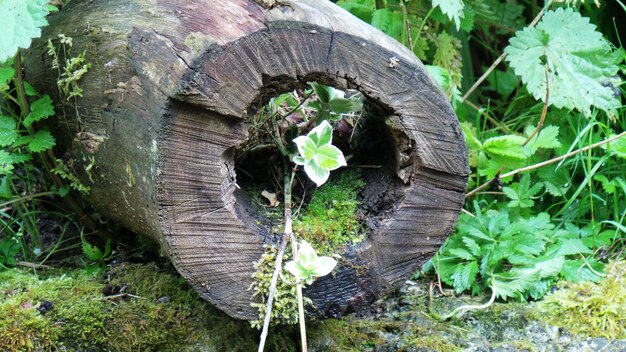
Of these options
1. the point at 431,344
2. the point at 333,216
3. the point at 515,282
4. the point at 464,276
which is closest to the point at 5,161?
the point at 333,216

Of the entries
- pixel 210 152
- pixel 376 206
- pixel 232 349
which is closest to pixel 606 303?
pixel 376 206

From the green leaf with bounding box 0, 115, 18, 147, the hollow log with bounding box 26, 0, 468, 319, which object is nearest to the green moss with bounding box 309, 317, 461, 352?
the hollow log with bounding box 26, 0, 468, 319

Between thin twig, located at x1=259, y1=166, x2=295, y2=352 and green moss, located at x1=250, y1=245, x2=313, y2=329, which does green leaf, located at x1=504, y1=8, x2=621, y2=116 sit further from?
green moss, located at x1=250, y1=245, x2=313, y2=329

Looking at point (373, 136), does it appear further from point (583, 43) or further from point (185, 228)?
point (583, 43)

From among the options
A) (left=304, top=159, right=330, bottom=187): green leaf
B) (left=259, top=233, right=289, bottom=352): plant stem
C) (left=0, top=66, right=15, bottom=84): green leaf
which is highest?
(left=304, top=159, right=330, bottom=187): green leaf

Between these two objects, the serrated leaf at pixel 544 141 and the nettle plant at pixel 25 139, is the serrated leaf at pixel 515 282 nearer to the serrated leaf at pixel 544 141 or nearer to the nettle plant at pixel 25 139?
the serrated leaf at pixel 544 141

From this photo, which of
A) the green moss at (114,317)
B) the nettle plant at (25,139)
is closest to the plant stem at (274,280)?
the green moss at (114,317)
